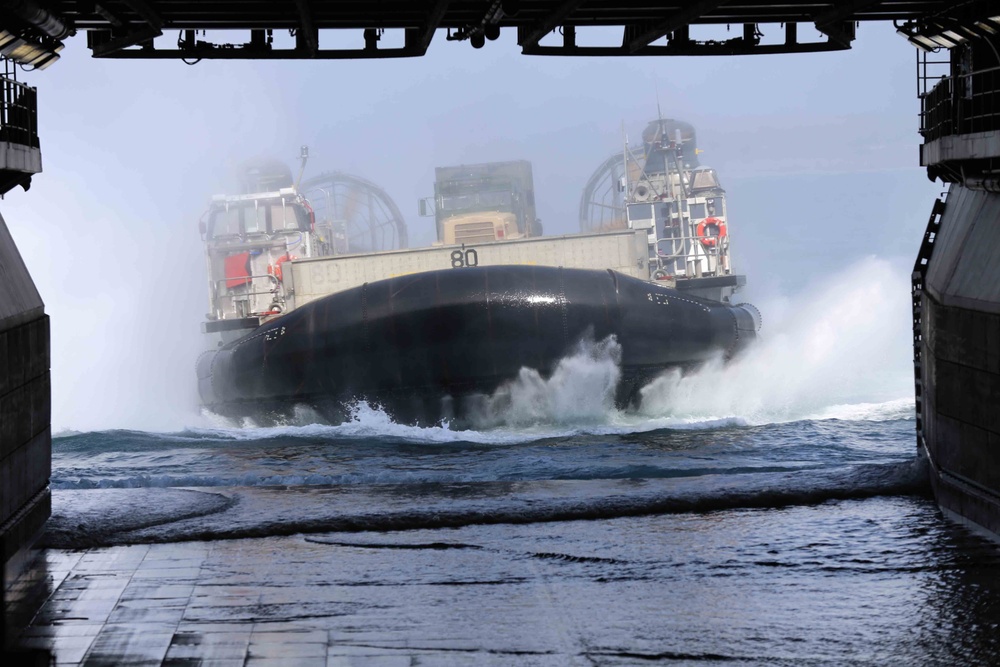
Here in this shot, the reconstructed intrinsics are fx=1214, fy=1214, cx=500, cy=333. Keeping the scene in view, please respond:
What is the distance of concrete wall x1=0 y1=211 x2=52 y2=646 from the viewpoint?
278 inches

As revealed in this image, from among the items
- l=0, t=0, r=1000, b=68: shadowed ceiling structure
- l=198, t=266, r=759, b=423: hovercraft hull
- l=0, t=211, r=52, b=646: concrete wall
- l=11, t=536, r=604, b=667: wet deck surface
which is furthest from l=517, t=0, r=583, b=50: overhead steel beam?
l=198, t=266, r=759, b=423: hovercraft hull

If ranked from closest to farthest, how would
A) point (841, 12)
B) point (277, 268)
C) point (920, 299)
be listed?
point (841, 12) → point (920, 299) → point (277, 268)

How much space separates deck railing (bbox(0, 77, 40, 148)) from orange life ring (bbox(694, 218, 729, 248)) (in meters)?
14.2

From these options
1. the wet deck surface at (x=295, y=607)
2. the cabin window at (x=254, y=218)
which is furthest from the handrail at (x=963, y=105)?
the cabin window at (x=254, y=218)

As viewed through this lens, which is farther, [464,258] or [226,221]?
[226,221]

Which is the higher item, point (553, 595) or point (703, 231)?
point (703, 231)

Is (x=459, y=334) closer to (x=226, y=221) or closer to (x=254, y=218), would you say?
(x=254, y=218)

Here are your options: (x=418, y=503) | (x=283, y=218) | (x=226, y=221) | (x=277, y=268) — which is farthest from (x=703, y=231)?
(x=418, y=503)

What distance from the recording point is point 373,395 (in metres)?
15.8

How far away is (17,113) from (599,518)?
17.7 feet

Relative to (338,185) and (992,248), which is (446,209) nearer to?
(338,185)

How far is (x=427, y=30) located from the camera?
9.43 m

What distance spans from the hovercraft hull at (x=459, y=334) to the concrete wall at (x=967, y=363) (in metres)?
6.66

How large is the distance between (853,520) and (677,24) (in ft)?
12.9
